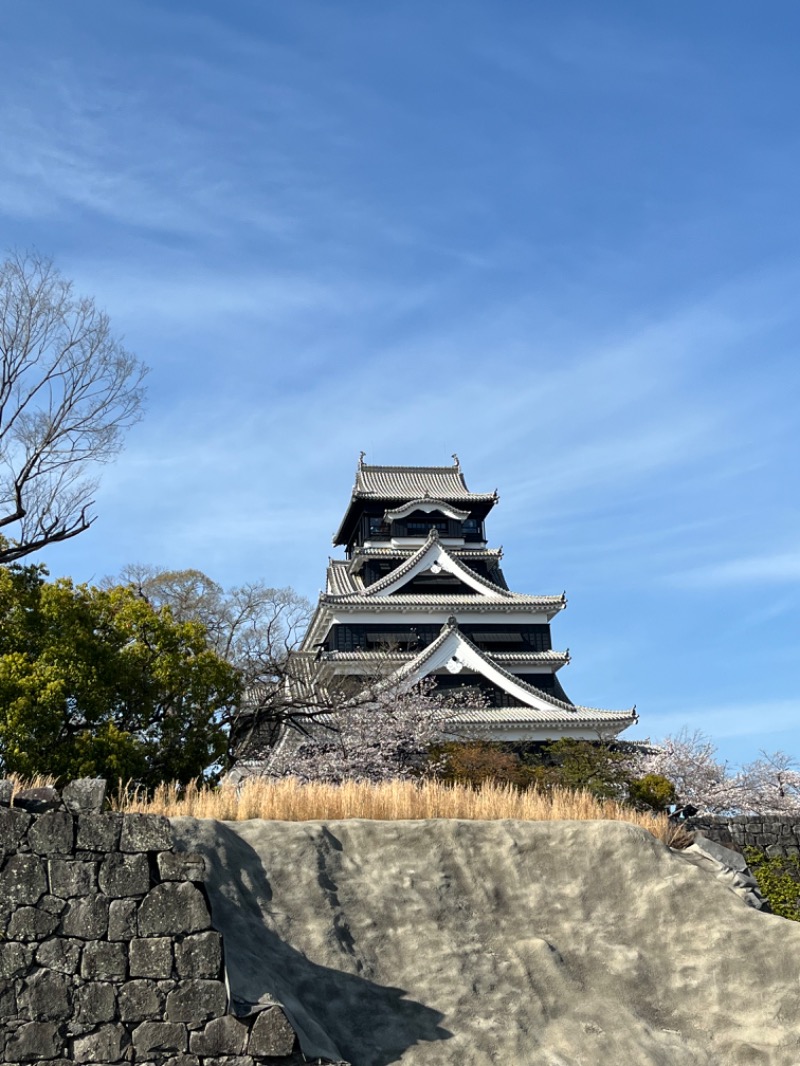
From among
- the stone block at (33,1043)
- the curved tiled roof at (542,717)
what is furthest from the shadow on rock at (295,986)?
the curved tiled roof at (542,717)

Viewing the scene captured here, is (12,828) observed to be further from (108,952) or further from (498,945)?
(498,945)

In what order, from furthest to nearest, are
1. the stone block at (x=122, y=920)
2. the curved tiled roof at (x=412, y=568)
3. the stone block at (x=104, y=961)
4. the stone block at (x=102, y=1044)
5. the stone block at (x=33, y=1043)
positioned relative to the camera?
the curved tiled roof at (x=412, y=568) < the stone block at (x=122, y=920) < the stone block at (x=104, y=961) < the stone block at (x=102, y=1044) < the stone block at (x=33, y=1043)

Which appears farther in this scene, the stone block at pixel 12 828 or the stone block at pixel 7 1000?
the stone block at pixel 12 828

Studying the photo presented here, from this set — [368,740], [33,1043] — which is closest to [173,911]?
[33,1043]

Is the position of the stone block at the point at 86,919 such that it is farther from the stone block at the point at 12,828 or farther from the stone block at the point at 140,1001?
the stone block at the point at 12,828

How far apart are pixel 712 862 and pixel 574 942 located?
9.52ft

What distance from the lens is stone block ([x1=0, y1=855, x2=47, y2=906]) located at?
9.90 m

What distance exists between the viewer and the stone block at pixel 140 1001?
9.80 metres

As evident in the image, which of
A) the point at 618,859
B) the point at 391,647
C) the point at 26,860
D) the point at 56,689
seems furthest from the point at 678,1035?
the point at 391,647

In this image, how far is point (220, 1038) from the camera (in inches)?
387

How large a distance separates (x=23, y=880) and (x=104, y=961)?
0.99m

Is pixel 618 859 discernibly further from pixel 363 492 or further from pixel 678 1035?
pixel 363 492

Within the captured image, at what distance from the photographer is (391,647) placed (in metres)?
39.1

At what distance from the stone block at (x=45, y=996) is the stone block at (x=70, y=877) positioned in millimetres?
661
